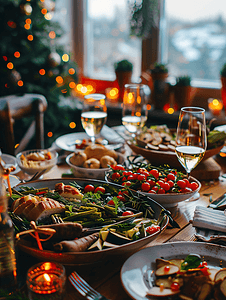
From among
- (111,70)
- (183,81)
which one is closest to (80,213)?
(183,81)

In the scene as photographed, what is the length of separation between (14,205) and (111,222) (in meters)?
0.26

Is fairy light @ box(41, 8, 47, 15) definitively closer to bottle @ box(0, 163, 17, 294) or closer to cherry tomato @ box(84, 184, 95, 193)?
cherry tomato @ box(84, 184, 95, 193)

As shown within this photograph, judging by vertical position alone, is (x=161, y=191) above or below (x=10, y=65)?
below

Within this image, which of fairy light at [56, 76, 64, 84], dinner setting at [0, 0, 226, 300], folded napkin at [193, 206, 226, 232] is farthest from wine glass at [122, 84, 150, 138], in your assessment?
fairy light at [56, 76, 64, 84]

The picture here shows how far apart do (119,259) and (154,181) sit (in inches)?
14.0

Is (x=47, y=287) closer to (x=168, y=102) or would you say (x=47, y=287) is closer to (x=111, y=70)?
(x=168, y=102)

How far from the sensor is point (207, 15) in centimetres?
336

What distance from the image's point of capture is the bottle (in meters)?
0.54

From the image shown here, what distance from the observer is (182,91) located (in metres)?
3.26

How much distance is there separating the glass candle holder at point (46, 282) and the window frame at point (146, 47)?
332 centimetres

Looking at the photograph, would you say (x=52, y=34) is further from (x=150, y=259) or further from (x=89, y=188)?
(x=150, y=259)

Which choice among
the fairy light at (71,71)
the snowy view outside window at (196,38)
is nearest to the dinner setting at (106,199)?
the fairy light at (71,71)

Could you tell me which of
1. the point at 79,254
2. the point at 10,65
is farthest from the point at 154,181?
the point at 10,65

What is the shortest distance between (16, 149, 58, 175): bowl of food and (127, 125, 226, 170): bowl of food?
36 centimetres
